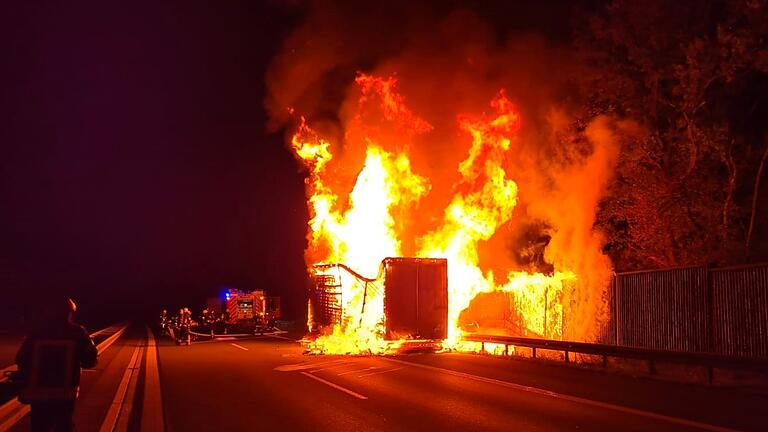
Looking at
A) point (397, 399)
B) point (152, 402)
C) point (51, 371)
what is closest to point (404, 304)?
point (397, 399)

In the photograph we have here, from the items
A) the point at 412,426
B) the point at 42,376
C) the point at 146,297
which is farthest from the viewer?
the point at 146,297

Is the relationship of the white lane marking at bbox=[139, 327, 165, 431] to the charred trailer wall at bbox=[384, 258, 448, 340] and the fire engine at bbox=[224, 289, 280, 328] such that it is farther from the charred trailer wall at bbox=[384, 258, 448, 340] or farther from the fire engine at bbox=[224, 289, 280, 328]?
the fire engine at bbox=[224, 289, 280, 328]

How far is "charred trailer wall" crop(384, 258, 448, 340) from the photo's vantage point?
19.1m

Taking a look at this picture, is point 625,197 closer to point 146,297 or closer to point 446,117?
point 446,117

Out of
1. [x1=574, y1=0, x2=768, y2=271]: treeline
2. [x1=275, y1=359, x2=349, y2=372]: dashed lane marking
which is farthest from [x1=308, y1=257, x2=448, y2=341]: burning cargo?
Answer: [x1=574, y1=0, x2=768, y2=271]: treeline

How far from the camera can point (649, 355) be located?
1512 centimetres

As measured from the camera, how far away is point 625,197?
1967 cm

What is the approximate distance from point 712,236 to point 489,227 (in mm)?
6682

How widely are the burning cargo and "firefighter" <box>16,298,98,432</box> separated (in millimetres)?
13340

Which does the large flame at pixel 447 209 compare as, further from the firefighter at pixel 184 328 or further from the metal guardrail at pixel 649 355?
the firefighter at pixel 184 328

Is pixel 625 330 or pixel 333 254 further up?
pixel 333 254

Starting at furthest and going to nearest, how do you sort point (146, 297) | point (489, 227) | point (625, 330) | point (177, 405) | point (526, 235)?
point (146, 297)
point (526, 235)
point (489, 227)
point (625, 330)
point (177, 405)

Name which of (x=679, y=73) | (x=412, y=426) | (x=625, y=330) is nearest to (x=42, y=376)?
(x=412, y=426)

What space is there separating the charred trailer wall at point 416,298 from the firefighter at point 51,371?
13.3 metres
